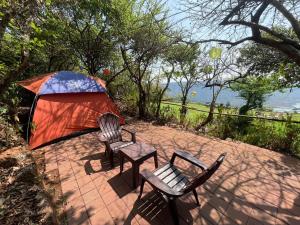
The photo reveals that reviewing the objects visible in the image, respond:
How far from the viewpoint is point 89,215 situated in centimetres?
219

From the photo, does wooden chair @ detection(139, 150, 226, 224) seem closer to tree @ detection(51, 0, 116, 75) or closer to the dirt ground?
the dirt ground

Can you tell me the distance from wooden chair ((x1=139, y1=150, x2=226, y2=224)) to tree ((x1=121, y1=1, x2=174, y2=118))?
410 centimetres

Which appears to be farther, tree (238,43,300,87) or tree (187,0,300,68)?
tree (238,43,300,87)

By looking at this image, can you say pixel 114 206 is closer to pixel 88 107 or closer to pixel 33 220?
pixel 33 220

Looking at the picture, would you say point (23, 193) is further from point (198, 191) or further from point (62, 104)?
point (62, 104)

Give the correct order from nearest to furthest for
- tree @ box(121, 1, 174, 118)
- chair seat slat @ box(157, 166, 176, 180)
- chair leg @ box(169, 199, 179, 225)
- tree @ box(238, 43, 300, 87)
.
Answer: chair leg @ box(169, 199, 179, 225), chair seat slat @ box(157, 166, 176, 180), tree @ box(238, 43, 300, 87), tree @ box(121, 1, 174, 118)

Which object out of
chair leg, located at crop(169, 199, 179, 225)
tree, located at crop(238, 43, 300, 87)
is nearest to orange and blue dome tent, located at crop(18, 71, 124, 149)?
chair leg, located at crop(169, 199, 179, 225)

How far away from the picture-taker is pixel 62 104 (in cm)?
475

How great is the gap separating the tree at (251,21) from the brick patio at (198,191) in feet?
6.48

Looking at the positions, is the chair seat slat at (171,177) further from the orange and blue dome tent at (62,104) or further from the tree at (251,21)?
the orange and blue dome tent at (62,104)

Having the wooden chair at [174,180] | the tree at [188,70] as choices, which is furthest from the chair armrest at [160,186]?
the tree at [188,70]

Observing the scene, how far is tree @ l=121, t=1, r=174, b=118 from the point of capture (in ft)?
18.9

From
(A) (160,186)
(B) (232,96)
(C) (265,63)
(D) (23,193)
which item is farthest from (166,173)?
(B) (232,96)

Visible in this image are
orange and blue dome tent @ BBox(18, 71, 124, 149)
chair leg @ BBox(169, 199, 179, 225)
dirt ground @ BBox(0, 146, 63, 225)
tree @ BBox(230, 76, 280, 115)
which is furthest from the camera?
tree @ BBox(230, 76, 280, 115)
